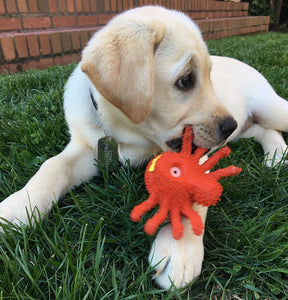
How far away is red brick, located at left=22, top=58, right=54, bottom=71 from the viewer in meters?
4.41

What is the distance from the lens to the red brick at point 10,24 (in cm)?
423

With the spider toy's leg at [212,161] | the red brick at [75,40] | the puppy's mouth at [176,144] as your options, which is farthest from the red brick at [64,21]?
the spider toy's leg at [212,161]

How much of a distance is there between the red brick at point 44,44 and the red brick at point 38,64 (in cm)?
11

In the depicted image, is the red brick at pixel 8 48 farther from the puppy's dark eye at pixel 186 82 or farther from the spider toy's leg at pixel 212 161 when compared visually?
the spider toy's leg at pixel 212 161

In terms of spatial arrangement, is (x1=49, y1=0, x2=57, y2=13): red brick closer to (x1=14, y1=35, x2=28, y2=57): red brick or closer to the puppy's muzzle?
(x1=14, y1=35, x2=28, y2=57): red brick

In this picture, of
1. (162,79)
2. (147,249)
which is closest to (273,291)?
(147,249)

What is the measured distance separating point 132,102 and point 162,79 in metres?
0.24

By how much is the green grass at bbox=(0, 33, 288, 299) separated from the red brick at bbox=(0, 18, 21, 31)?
3.02 metres

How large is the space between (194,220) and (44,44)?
163 inches

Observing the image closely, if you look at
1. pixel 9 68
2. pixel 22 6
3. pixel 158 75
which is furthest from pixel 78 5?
pixel 158 75

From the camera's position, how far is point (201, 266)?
1.15 metres

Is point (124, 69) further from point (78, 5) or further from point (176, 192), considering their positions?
point (78, 5)

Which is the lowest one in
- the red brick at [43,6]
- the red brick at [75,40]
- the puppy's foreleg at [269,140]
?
the puppy's foreleg at [269,140]

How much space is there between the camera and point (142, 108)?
4.46ft
